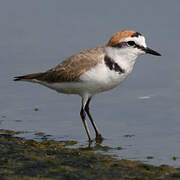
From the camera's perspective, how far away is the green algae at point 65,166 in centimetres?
695

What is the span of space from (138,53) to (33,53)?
4115 millimetres

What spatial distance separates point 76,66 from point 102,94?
2297 millimetres

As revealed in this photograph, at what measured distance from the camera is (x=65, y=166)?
7301 mm

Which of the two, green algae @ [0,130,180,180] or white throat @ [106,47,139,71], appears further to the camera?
white throat @ [106,47,139,71]

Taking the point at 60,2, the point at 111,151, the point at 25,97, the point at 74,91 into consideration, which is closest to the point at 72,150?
the point at 111,151

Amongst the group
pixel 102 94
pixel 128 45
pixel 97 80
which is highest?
pixel 128 45

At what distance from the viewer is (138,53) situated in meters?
9.23

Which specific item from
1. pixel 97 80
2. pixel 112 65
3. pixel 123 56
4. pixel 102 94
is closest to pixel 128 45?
pixel 123 56

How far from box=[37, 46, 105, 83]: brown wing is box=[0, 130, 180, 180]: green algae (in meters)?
1.43

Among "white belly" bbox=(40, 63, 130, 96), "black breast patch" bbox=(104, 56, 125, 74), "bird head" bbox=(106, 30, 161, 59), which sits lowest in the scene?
"white belly" bbox=(40, 63, 130, 96)

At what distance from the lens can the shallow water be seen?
9.71m

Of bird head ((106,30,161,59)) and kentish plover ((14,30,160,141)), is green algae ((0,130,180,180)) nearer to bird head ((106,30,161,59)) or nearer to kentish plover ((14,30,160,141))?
kentish plover ((14,30,160,141))

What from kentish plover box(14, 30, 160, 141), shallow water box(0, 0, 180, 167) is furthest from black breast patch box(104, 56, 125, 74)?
shallow water box(0, 0, 180, 167)

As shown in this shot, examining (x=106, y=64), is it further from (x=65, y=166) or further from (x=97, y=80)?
(x=65, y=166)
